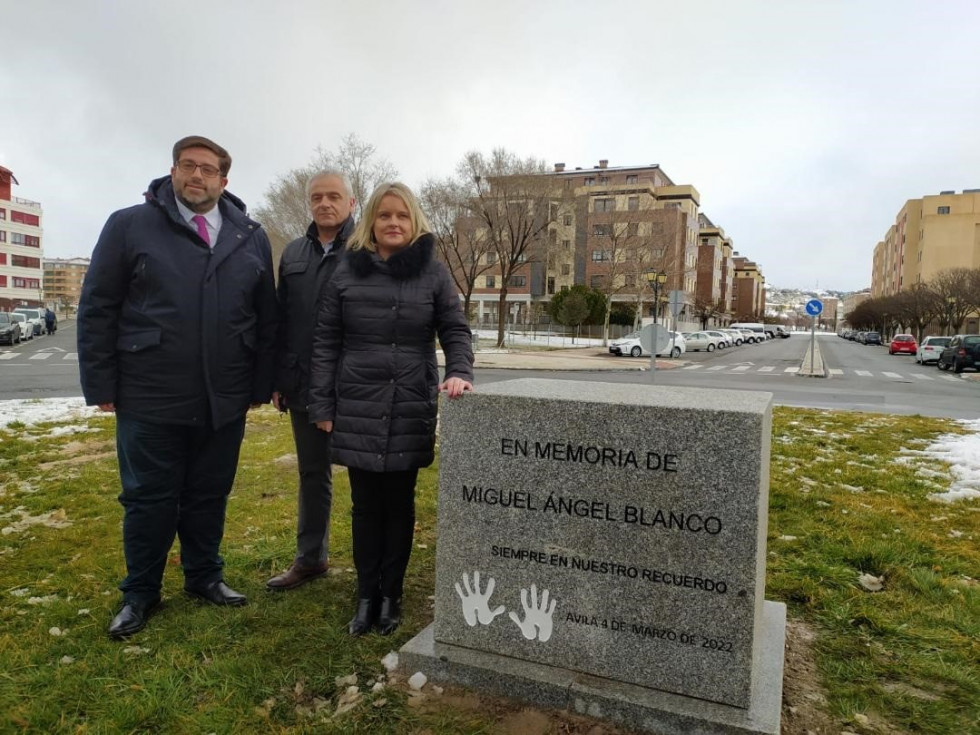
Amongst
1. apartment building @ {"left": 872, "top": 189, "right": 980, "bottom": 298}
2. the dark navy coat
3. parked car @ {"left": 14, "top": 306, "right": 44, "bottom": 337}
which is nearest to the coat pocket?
the dark navy coat

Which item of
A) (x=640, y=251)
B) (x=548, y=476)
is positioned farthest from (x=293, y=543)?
(x=640, y=251)

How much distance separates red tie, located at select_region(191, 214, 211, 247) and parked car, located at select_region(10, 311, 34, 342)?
36.2 metres

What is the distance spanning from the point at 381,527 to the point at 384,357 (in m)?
0.84

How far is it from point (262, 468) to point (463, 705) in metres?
4.15

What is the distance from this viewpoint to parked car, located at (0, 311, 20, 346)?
1165 inches

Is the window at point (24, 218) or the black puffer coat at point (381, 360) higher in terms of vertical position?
the window at point (24, 218)

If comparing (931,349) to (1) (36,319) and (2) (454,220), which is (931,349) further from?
(1) (36,319)

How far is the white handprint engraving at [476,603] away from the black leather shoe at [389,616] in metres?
0.52

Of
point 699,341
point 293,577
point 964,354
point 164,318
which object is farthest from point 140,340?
point 699,341

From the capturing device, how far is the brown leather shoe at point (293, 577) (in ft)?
12.0

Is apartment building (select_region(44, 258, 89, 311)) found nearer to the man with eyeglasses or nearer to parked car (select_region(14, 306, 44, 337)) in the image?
parked car (select_region(14, 306, 44, 337))

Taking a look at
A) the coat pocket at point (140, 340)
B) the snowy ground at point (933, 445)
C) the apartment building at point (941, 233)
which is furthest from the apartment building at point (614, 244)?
the coat pocket at point (140, 340)

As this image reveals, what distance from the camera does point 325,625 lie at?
3.21 meters

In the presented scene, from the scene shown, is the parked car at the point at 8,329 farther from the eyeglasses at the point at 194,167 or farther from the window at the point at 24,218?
the window at the point at 24,218
